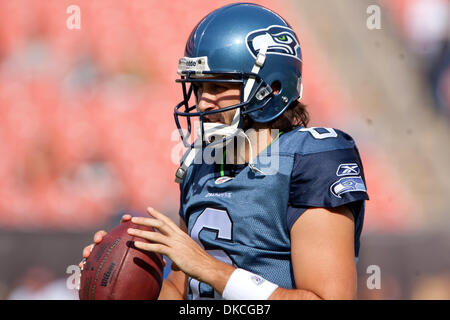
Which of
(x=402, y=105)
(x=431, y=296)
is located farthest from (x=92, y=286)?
(x=402, y=105)

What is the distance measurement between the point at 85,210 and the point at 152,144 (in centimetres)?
57

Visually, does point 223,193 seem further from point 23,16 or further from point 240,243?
point 23,16

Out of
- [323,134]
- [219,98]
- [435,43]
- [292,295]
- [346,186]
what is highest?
[435,43]

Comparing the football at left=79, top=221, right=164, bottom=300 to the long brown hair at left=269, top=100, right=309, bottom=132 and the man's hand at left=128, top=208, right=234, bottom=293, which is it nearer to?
the man's hand at left=128, top=208, right=234, bottom=293

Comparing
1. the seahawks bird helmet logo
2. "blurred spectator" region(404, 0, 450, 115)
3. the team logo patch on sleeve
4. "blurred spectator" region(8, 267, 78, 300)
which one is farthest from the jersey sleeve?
"blurred spectator" region(8, 267, 78, 300)

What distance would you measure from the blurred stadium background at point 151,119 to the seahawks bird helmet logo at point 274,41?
167cm

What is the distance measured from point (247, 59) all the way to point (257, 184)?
0.40m

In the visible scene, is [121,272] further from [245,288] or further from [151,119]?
[151,119]

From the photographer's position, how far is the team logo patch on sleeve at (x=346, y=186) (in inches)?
63.0

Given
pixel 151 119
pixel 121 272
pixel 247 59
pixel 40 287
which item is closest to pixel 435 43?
pixel 151 119

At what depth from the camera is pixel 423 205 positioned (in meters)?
3.42

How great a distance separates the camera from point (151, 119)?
372cm

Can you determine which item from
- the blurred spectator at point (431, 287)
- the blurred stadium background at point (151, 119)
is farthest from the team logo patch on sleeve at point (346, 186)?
the blurred spectator at point (431, 287)

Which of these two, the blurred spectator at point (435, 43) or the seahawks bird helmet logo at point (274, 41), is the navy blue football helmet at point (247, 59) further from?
the blurred spectator at point (435, 43)
